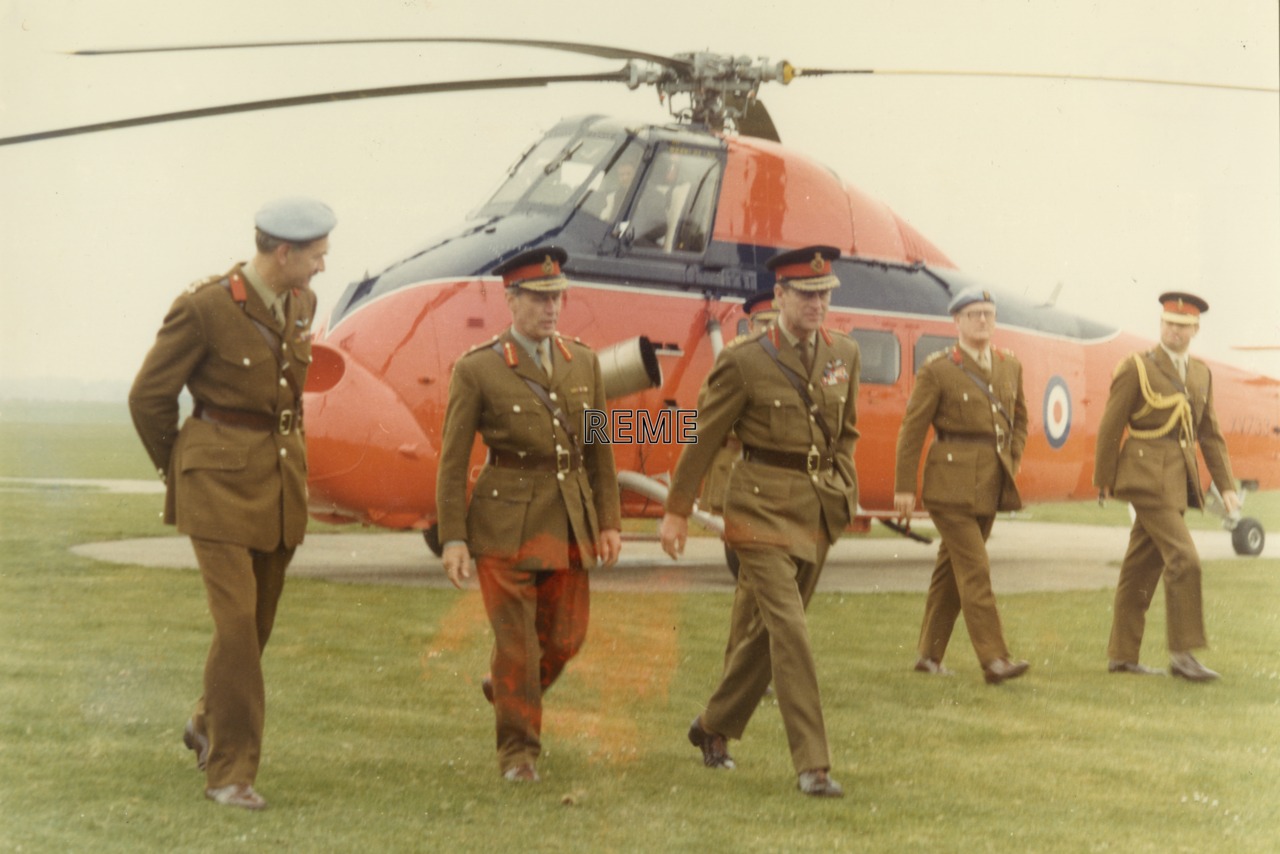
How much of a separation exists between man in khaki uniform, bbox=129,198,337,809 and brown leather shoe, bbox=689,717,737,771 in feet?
5.15

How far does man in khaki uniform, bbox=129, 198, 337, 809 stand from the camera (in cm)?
450

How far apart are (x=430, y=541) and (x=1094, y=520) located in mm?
12486

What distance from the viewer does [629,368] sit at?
6590mm

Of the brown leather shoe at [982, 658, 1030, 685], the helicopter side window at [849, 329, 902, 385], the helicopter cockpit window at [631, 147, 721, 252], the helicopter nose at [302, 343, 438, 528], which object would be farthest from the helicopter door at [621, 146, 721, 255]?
the brown leather shoe at [982, 658, 1030, 685]

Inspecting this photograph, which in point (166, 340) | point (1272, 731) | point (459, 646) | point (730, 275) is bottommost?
point (459, 646)

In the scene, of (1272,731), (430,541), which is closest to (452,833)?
(1272,731)

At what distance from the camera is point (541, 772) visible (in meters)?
5.04

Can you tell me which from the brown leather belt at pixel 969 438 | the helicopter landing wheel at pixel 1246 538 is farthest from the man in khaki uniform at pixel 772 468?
the helicopter landing wheel at pixel 1246 538

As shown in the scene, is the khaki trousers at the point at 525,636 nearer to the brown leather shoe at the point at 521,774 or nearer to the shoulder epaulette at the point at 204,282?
the brown leather shoe at the point at 521,774

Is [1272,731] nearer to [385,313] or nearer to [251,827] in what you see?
[251,827]

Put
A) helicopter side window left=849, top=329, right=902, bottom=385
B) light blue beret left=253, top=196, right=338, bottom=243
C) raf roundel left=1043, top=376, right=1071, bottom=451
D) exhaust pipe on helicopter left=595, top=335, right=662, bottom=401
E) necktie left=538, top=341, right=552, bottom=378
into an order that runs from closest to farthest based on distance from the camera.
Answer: light blue beret left=253, top=196, right=338, bottom=243 < necktie left=538, top=341, right=552, bottom=378 < exhaust pipe on helicopter left=595, top=335, right=662, bottom=401 < helicopter side window left=849, top=329, right=902, bottom=385 < raf roundel left=1043, top=376, right=1071, bottom=451

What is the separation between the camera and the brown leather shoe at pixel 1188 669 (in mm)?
7125

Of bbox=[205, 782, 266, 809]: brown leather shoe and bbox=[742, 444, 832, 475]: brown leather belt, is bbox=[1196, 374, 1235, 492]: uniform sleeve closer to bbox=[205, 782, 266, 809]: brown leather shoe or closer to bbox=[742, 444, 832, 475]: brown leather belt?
bbox=[742, 444, 832, 475]: brown leather belt

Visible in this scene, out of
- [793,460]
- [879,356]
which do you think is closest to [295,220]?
[793,460]
